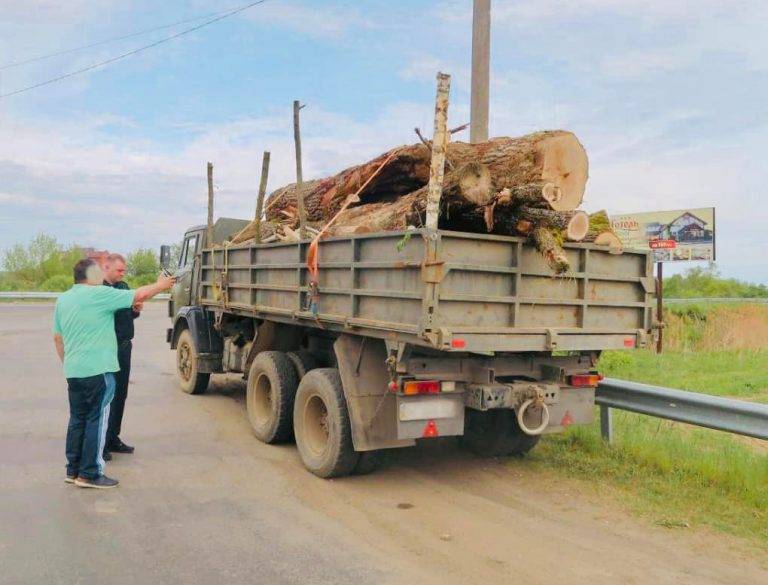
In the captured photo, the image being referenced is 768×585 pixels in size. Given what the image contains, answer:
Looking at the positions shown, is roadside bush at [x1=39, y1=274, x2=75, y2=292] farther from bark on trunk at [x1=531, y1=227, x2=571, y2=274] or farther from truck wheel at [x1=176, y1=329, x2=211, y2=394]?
bark on trunk at [x1=531, y1=227, x2=571, y2=274]

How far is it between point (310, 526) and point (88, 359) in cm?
220

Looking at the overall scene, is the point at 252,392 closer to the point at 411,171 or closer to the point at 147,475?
the point at 147,475

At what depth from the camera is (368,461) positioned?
19.6ft

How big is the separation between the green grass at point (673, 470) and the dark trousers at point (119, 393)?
3824mm

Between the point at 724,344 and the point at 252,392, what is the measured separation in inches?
494

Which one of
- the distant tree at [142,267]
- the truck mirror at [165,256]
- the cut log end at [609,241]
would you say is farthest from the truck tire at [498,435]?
the distant tree at [142,267]

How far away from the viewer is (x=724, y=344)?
16.1 meters

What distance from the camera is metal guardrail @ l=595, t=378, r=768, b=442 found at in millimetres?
Result: 5242

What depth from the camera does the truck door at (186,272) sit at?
10172 mm

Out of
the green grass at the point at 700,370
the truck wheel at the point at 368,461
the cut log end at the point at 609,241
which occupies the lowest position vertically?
the truck wheel at the point at 368,461

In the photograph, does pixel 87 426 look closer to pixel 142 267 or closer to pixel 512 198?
pixel 512 198

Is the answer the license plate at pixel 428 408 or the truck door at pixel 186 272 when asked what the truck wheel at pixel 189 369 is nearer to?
the truck door at pixel 186 272

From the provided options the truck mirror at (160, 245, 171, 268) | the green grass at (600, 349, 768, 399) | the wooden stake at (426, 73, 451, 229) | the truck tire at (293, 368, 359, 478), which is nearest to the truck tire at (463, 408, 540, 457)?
the truck tire at (293, 368, 359, 478)

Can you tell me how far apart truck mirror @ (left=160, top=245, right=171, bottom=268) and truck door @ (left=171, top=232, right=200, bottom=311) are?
19 centimetres
